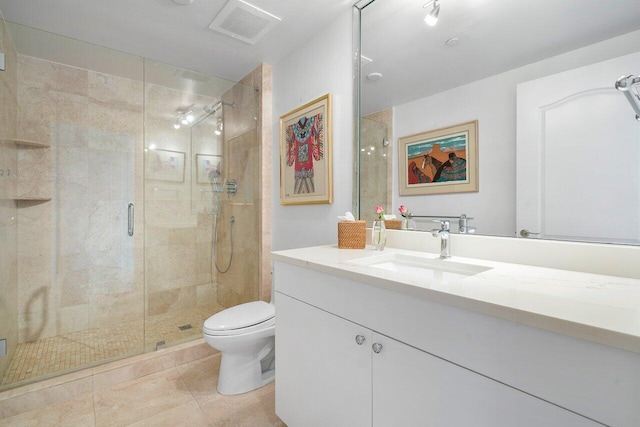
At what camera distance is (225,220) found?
2.61 meters

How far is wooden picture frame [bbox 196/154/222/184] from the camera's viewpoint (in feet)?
A: 8.24

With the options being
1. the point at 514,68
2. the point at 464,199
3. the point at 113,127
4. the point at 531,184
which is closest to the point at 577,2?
the point at 514,68

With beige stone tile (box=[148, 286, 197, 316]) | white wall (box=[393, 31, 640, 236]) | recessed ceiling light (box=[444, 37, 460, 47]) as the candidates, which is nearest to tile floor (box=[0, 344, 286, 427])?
beige stone tile (box=[148, 286, 197, 316])

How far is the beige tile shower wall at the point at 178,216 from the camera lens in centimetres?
237

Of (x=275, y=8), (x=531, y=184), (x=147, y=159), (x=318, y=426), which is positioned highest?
(x=275, y=8)

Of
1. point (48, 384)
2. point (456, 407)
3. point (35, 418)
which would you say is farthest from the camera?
point (48, 384)

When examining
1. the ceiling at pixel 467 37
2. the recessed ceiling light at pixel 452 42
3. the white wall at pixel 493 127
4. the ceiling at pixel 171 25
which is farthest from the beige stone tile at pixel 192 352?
the recessed ceiling light at pixel 452 42

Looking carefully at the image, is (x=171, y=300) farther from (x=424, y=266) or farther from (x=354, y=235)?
(x=424, y=266)

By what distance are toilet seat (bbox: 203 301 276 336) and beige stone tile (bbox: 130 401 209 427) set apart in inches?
15.6

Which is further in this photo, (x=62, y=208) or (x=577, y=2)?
(x=62, y=208)

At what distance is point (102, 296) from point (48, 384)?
32.9 inches

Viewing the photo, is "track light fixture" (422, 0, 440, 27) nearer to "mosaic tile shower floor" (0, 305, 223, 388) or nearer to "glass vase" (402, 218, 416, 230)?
"glass vase" (402, 218, 416, 230)

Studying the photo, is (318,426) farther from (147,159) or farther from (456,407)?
(147,159)

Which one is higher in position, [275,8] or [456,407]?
[275,8]
